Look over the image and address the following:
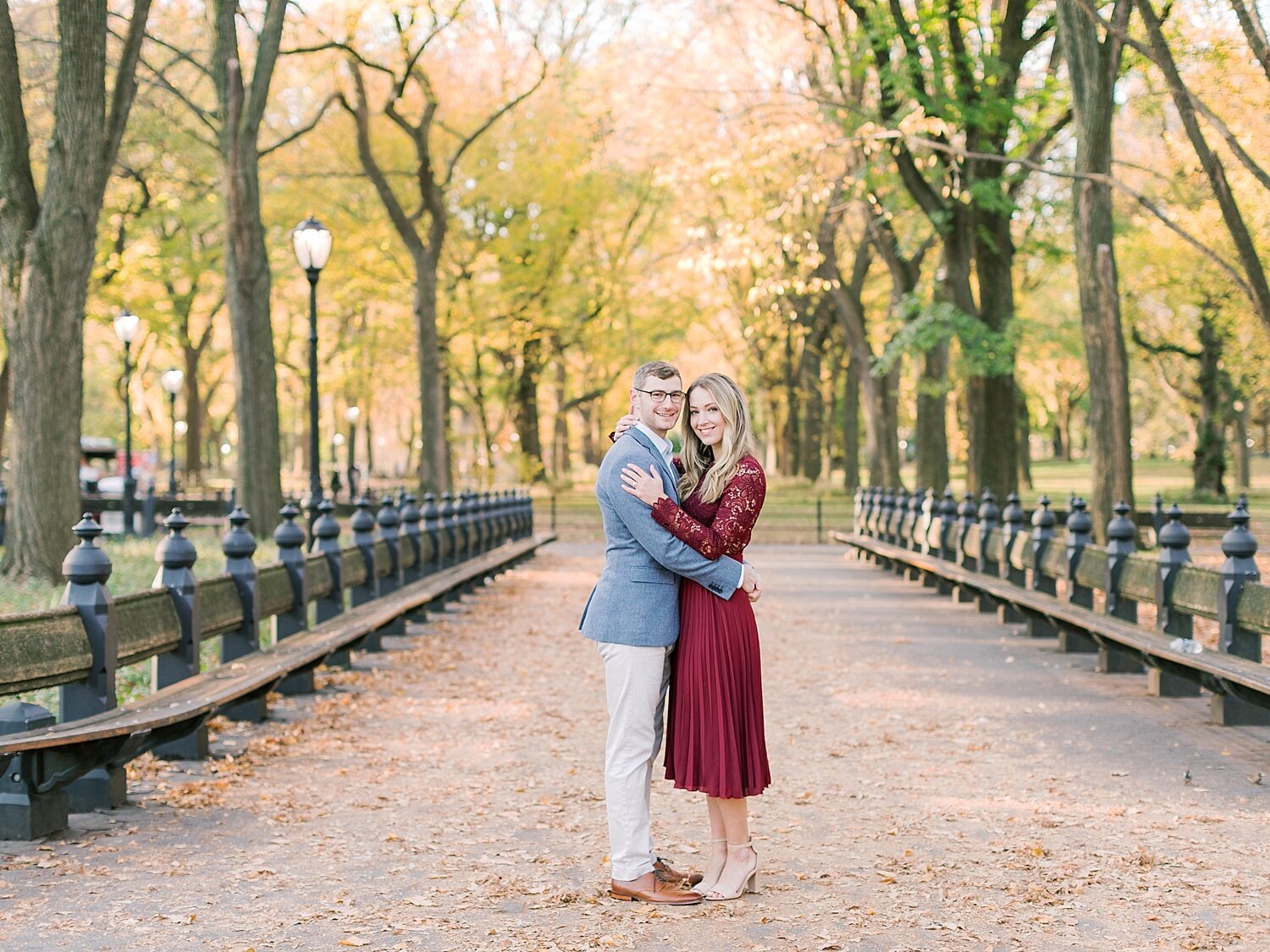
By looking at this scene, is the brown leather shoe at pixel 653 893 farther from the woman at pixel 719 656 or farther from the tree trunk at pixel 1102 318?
the tree trunk at pixel 1102 318

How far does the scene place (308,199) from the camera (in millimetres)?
34969

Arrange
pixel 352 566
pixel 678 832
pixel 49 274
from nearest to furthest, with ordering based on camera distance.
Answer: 1. pixel 678 832
2. pixel 352 566
3. pixel 49 274

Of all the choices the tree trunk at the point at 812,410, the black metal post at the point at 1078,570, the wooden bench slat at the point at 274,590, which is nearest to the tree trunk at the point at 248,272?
the wooden bench slat at the point at 274,590

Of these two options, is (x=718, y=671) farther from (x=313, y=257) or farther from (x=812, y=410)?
(x=812, y=410)

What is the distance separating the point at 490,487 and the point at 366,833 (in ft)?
124

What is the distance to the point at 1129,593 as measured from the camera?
37.0 feet

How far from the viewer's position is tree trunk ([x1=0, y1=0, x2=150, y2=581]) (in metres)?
13.8

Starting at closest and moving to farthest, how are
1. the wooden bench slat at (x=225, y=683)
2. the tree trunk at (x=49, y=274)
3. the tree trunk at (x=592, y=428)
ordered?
the wooden bench slat at (x=225, y=683) < the tree trunk at (x=49, y=274) < the tree trunk at (x=592, y=428)

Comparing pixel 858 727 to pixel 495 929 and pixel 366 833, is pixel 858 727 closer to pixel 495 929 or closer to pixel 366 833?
pixel 366 833

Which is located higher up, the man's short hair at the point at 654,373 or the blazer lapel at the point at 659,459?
the man's short hair at the point at 654,373

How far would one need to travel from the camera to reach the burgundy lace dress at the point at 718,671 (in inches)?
217

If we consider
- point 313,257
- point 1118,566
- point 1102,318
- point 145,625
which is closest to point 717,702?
point 145,625

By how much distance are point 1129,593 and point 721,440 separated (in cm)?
661

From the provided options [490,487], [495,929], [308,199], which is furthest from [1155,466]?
[495,929]
